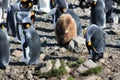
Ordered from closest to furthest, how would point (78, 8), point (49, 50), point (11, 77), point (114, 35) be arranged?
point (11, 77)
point (49, 50)
point (114, 35)
point (78, 8)

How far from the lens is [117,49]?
42.8 ft

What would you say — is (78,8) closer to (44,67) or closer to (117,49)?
(117,49)

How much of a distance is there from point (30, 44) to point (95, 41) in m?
1.50

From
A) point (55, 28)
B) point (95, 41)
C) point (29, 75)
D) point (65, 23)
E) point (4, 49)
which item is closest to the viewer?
point (29, 75)

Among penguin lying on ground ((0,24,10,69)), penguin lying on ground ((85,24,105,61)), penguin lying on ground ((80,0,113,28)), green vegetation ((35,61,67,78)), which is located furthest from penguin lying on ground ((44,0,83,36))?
green vegetation ((35,61,67,78))

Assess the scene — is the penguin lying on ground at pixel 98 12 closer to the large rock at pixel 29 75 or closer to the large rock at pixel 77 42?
the large rock at pixel 77 42

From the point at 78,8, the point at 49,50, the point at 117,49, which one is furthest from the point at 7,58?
the point at 78,8

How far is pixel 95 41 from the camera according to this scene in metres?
12.2

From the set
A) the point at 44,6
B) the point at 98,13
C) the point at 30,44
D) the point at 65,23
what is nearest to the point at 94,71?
the point at 30,44

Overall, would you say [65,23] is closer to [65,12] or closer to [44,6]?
[65,12]

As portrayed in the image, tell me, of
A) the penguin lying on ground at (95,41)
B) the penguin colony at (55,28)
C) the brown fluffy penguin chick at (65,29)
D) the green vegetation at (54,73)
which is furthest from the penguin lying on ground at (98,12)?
the green vegetation at (54,73)

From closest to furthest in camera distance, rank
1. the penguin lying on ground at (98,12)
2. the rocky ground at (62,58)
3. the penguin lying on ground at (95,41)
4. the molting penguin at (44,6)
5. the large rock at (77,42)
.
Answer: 1. the rocky ground at (62,58)
2. the penguin lying on ground at (95,41)
3. the large rock at (77,42)
4. the penguin lying on ground at (98,12)
5. the molting penguin at (44,6)

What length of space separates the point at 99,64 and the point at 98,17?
3.45 meters

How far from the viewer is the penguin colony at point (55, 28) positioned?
1186 cm
